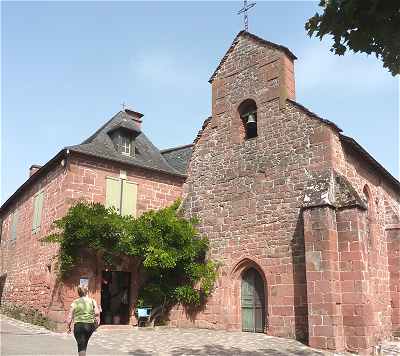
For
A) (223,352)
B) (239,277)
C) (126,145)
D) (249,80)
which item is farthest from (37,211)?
(223,352)

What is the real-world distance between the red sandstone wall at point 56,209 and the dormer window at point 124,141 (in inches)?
37.6

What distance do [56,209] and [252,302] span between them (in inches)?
269

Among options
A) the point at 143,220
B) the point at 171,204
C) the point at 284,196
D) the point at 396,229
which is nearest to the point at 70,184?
the point at 143,220

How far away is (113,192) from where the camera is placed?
15617 mm

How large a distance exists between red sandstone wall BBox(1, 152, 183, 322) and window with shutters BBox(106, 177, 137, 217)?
0.19m

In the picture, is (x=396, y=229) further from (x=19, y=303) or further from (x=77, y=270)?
(x=19, y=303)

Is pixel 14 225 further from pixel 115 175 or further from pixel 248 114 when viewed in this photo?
pixel 248 114

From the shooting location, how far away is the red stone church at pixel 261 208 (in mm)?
11133

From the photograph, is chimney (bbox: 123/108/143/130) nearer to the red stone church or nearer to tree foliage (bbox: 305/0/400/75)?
the red stone church

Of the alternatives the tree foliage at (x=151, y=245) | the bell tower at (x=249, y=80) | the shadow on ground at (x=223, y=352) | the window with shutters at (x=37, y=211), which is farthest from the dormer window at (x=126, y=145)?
the shadow on ground at (x=223, y=352)

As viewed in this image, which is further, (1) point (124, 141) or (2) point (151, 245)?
(1) point (124, 141)

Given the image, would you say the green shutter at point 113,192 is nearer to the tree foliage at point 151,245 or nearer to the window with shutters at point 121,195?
the window with shutters at point 121,195

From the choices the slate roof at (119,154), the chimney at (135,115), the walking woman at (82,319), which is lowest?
the walking woman at (82,319)

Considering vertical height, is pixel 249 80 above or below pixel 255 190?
above
